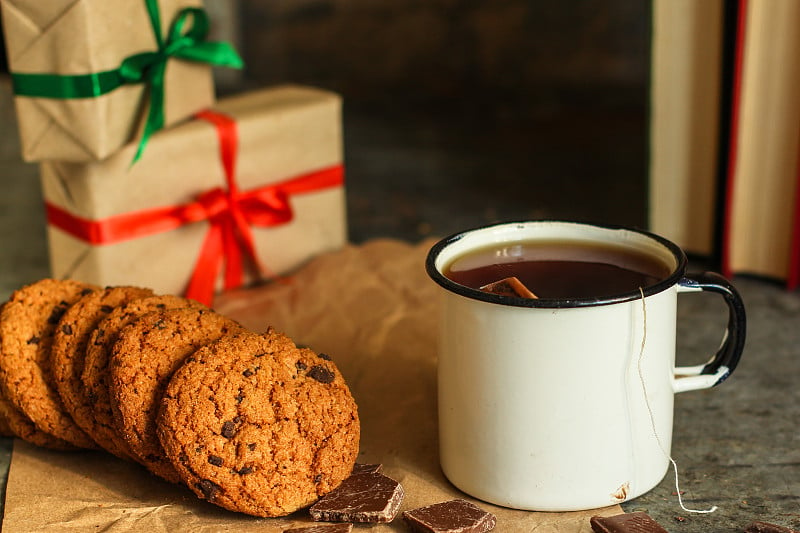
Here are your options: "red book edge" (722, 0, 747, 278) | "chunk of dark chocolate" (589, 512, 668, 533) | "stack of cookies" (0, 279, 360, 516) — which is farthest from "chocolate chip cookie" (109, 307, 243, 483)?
"red book edge" (722, 0, 747, 278)

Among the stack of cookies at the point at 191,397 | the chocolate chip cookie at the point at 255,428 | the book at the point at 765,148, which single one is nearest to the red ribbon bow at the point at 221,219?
the stack of cookies at the point at 191,397

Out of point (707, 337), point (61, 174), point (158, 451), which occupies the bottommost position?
point (707, 337)

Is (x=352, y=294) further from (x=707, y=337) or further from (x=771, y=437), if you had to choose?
(x=771, y=437)

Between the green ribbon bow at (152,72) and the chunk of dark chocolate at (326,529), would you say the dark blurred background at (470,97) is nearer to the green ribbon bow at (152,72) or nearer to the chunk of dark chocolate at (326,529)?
the green ribbon bow at (152,72)

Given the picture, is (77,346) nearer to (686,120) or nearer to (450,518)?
(450,518)

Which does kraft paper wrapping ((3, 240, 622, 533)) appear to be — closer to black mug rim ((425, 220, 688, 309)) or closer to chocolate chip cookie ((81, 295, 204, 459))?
chocolate chip cookie ((81, 295, 204, 459))

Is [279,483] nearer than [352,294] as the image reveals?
Yes

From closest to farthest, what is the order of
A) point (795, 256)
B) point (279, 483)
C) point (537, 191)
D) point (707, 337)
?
point (279, 483), point (707, 337), point (795, 256), point (537, 191)

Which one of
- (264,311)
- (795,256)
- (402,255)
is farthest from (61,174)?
(795,256)
